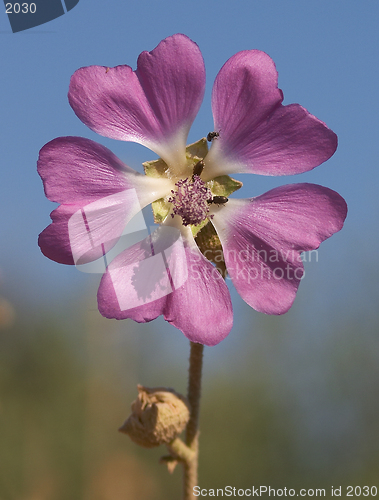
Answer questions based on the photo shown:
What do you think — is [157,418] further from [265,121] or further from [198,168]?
[265,121]

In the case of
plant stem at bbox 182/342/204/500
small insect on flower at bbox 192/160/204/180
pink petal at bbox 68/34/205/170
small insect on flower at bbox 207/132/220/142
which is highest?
pink petal at bbox 68/34/205/170

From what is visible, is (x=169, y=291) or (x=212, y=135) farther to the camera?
(x=212, y=135)

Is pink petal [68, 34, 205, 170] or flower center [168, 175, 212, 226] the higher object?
pink petal [68, 34, 205, 170]

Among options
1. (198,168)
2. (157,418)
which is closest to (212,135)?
(198,168)

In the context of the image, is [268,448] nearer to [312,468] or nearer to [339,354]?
[312,468]

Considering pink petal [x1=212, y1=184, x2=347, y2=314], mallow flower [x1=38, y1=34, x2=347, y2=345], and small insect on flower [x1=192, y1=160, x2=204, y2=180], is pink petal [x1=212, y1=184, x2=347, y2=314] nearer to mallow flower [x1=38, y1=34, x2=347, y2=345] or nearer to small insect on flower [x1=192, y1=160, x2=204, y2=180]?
mallow flower [x1=38, y1=34, x2=347, y2=345]

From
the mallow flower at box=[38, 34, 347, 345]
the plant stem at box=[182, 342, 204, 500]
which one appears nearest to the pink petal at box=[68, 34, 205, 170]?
the mallow flower at box=[38, 34, 347, 345]
